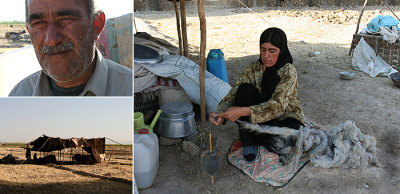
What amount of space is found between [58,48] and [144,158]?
4.24 feet

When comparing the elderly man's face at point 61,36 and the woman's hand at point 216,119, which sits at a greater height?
the elderly man's face at point 61,36

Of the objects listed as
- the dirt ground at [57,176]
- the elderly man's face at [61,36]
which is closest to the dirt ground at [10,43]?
the elderly man's face at [61,36]

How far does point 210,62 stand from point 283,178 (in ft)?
6.38

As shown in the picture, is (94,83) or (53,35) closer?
(53,35)

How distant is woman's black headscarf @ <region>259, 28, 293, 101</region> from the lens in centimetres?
238

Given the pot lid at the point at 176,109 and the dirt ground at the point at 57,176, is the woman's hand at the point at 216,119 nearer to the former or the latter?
the pot lid at the point at 176,109

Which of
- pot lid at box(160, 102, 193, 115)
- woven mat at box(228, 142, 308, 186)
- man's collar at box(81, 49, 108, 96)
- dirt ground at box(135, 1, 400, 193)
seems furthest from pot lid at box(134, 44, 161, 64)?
man's collar at box(81, 49, 108, 96)

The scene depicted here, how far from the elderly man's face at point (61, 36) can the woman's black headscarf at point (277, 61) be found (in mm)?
1490

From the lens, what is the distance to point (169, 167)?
2697 mm

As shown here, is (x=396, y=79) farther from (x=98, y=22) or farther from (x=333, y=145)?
(x=98, y=22)

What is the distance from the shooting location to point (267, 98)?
2.57m

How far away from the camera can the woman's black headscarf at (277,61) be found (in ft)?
7.81

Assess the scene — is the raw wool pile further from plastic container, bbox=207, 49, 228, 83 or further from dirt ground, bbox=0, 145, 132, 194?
plastic container, bbox=207, 49, 228, 83

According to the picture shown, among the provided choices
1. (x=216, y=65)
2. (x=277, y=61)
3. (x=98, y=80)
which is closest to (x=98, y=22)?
(x=98, y=80)
